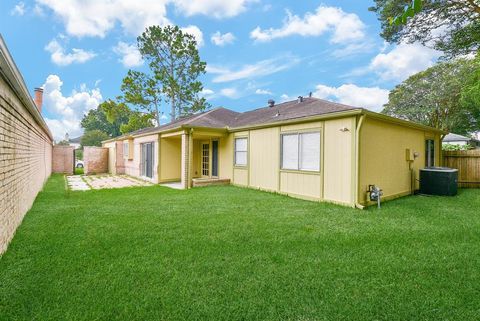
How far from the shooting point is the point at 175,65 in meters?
24.3

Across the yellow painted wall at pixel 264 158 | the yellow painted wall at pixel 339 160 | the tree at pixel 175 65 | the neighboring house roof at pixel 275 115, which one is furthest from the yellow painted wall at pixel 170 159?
the tree at pixel 175 65

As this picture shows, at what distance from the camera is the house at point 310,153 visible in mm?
6859

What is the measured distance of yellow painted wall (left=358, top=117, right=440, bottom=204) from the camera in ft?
22.7

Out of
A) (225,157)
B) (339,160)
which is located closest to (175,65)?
(225,157)

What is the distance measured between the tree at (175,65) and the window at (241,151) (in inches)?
617

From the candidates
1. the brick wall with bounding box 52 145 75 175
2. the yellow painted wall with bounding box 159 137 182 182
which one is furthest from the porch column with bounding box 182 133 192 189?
the brick wall with bounding box 52 145 75 175

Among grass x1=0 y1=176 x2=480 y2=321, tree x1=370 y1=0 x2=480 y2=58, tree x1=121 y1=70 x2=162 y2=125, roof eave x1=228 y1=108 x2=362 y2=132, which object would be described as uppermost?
tree x1=121 y1=70 x2=162 y2=125

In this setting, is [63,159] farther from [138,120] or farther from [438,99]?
[438,99]

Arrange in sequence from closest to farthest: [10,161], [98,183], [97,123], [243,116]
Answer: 1. [10,161]
2. [98,183]
3. [243,116]
4. [97,123]

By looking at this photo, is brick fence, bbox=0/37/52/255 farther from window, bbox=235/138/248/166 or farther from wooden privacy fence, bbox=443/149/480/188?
wooden privacy fence, bbox=443/149/480/188

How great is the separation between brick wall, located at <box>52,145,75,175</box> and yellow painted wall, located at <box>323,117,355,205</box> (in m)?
16.0

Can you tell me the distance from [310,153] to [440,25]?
6.93 meters

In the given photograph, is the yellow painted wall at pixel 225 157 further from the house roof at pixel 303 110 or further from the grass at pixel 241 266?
the grass at pixel 241 266

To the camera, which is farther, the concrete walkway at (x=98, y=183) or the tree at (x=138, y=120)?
the tree at (x=138, y=120)
